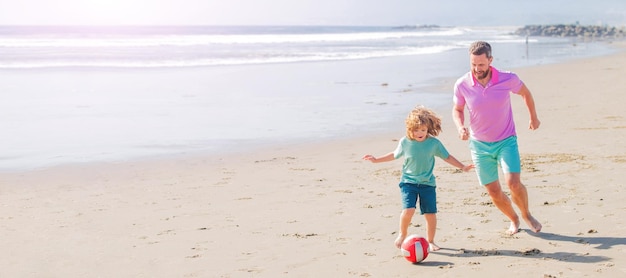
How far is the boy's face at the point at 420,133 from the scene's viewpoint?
554 cm

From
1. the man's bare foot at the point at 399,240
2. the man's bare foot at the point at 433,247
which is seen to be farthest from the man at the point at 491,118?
the man's bare foot at the point at 399,240

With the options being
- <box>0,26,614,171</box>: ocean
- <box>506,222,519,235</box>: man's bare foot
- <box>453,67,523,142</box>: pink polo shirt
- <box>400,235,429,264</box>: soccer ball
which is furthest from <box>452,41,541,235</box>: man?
<box>0,26,614,171</box>: ocean

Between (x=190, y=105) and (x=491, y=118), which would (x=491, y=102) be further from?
(x=190, y=105)

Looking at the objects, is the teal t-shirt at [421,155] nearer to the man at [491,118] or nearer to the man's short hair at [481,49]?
the man at [491,118]

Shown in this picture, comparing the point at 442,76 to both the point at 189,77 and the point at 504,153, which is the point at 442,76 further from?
the point at 504,153

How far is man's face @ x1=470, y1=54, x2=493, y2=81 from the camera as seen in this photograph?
5.64 metres

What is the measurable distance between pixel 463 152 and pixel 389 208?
129 inches

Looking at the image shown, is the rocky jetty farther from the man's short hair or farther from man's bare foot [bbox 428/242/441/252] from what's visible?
man's bare foot [bbox 428/242/441/252]

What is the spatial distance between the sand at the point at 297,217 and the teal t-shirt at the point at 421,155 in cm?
57

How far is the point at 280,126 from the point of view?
1309 cm

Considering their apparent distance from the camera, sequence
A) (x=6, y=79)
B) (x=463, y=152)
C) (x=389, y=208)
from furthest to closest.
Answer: (x=6, y=79) < (x=463, y=152) < (x=389, y=208)

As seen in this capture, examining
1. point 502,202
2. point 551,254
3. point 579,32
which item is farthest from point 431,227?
point 579,32

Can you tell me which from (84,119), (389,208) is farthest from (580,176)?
(84,119)

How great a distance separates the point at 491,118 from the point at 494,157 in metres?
0.31
